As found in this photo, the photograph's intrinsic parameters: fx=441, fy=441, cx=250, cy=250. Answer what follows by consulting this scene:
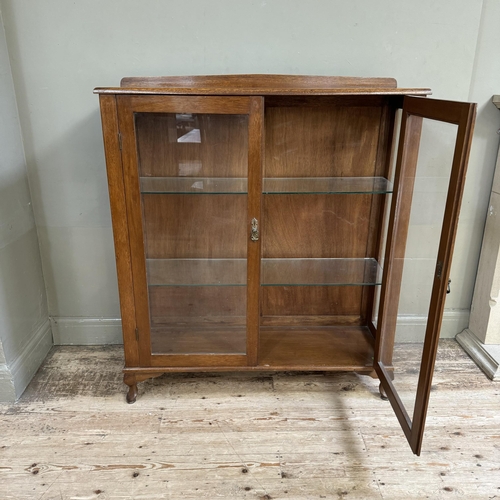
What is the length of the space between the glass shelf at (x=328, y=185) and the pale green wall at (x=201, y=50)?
0.39m

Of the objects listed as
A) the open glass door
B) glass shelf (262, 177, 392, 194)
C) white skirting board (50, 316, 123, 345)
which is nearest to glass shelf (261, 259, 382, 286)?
the open glass door

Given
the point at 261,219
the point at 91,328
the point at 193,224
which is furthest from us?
the point at 91,328

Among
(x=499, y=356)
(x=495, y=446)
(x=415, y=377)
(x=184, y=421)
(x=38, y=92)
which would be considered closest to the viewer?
(x=415, y=377)

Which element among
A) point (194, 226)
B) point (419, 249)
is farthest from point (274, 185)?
point (419, 249)

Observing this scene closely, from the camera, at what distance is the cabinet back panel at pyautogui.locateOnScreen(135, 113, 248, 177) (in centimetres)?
135

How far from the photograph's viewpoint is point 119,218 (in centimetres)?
141

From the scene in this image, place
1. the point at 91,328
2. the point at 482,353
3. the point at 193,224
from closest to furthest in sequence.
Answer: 1. the point at 193,224
2. the point at 482,353
3. the point at 91,328

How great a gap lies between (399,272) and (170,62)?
111 cm

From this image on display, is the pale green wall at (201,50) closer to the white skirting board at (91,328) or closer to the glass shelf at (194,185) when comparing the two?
the glass shelf at (194,185)

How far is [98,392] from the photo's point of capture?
167 centimetres

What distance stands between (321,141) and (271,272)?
53cm

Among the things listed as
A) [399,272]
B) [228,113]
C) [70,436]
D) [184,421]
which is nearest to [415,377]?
A: [399,272]

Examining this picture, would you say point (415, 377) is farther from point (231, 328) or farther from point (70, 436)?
point (70, 436)

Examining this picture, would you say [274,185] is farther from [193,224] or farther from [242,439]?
[242,439]
